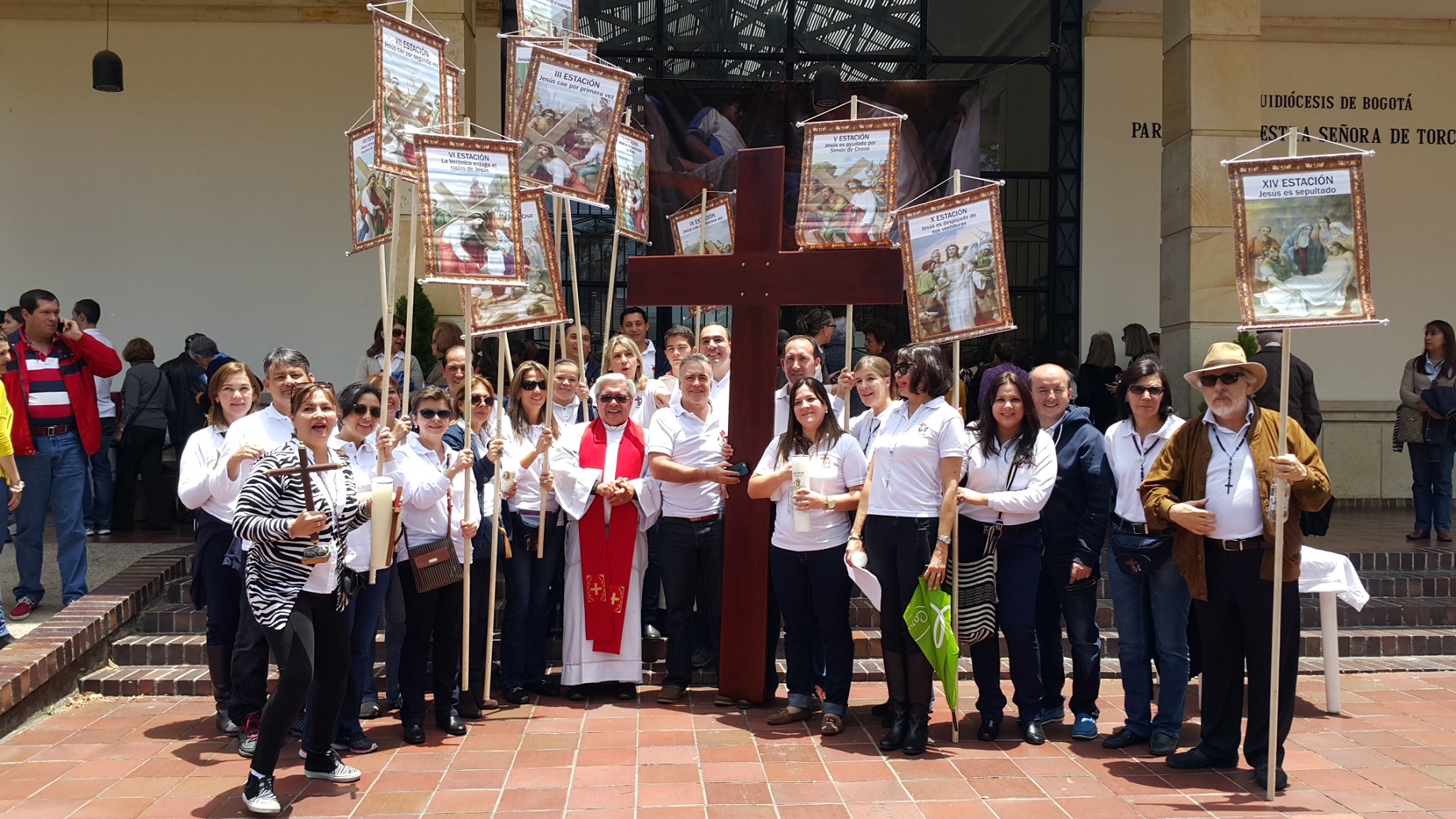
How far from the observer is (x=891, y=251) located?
227 inches

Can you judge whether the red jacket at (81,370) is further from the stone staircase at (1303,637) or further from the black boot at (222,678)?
the black boot at (222,678)

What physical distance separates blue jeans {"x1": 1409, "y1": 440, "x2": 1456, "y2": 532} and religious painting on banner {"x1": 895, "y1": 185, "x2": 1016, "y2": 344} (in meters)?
5.18

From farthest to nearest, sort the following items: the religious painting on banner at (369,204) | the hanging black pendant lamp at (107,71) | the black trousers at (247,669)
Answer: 1. the hanging black pendant lamp at (107,71)
2. the religious painting on banner at (369,204)
3. the black trousers at (247,669)

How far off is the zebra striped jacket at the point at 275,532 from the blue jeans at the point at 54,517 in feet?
9.91

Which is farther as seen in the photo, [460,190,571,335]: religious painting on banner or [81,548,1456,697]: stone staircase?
[81,548,1456,697]: stone staircase

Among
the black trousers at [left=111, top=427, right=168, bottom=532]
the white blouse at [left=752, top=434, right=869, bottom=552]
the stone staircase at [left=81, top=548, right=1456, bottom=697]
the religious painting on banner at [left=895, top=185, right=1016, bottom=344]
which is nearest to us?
the religious painting on banner at [left=895, top=185, right=1016, bottom=344]

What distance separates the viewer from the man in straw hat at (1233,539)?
486cm

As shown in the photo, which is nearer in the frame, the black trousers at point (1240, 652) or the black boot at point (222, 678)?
the black trousers at point (1240, 652)

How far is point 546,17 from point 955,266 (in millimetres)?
2735

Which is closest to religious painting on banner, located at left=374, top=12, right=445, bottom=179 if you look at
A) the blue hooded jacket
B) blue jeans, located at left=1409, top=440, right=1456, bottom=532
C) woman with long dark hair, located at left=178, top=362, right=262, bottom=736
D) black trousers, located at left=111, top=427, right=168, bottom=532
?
woman with long dark hair, located at left=178, top=362, right=262, bottom=736

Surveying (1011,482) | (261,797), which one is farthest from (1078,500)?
(261,797)

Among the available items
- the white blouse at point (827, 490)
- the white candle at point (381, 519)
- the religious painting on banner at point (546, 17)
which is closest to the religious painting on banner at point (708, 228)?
the religious painting on banner at point (546, 17)

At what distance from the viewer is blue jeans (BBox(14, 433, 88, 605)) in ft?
22.4

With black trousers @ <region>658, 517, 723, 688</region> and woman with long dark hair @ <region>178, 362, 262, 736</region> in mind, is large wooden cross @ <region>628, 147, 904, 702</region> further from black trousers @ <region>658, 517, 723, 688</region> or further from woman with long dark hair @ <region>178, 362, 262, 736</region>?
woman with long dark hair @ <region>178, 362, 262, 736</region>
